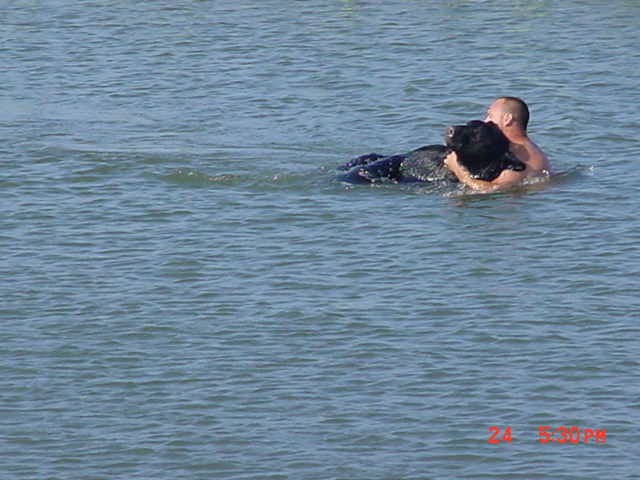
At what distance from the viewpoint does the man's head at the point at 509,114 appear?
14.1 m

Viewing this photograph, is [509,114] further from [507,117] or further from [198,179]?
[198,179]

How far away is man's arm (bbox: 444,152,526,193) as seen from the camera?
555 inches

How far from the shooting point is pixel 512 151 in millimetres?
14203

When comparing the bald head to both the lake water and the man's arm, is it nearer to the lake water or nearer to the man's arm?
the man's arm

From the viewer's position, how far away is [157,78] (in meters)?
18.9

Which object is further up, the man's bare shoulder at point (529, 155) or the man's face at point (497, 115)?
the man's face at point (497, 115)

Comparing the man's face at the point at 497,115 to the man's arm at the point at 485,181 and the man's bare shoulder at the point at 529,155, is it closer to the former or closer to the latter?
the man's bare shoulder at the point at 529,155

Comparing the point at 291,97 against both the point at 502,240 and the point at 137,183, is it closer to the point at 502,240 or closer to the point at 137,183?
the point at 137,183
